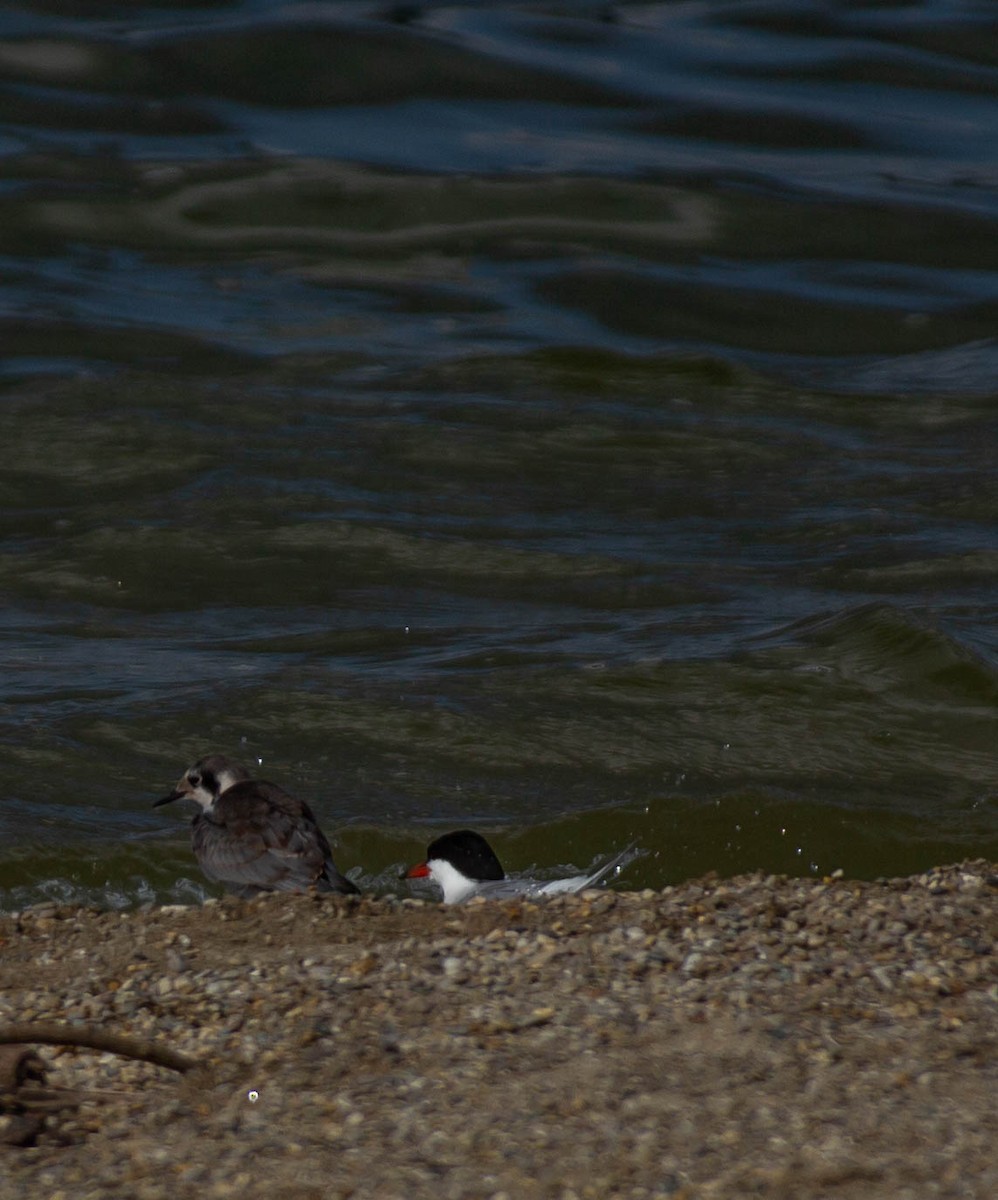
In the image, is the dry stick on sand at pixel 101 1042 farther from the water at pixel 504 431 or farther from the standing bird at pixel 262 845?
the water at pixel 504 431

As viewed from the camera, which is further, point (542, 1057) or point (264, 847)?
point (264, 847)

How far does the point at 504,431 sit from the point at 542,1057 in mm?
10429

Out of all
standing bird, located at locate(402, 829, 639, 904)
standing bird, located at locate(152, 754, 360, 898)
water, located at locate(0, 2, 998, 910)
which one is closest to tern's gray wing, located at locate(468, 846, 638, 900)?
standing bird, located at locate(402, 829, 639, 904)

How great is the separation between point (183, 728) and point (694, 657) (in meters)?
2.55

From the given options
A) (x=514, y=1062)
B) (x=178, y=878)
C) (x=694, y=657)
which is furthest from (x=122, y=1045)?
(x=694, y=657)

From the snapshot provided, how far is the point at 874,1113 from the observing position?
4414 millimetres

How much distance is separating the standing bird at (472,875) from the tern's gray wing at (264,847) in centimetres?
32

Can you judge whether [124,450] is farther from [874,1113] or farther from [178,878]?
[874,1113]

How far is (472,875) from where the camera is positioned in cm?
719

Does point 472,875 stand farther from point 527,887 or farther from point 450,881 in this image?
point 527,887

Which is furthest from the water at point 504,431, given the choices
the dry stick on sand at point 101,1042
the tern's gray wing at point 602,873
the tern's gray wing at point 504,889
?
the dry stick on sand at point 101,1042

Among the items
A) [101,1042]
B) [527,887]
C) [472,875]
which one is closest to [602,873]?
[527,887]

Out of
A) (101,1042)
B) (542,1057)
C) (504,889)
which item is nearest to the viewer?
(542,1057)

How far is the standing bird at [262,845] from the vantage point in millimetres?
7234
